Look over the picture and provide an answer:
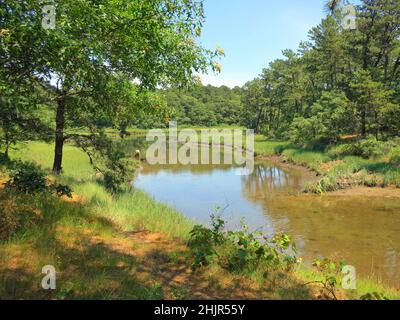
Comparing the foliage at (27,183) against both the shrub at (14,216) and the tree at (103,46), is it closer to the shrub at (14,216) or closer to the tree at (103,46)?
the shrub at (14,216)

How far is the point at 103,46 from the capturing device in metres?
6.39

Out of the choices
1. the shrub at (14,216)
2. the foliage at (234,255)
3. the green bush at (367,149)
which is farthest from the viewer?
the green bush at (367,149)

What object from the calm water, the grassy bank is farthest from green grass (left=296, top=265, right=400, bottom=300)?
the grassy bank

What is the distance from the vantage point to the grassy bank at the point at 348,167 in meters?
22.2

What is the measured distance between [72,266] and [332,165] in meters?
25.8

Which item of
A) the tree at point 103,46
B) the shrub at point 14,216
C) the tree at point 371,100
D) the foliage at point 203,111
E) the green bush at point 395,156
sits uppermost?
the foliage at point 203,111

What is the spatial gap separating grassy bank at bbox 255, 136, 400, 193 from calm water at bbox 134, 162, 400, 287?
1695mm

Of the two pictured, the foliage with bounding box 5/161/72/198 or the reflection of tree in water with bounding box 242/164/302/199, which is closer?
the foliage with bounding box 5/161/72/198

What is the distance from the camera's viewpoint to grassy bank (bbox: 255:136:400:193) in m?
22.2

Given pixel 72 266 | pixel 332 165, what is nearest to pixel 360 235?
pixel 72 266

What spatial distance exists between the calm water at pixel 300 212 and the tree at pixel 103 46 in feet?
17.8

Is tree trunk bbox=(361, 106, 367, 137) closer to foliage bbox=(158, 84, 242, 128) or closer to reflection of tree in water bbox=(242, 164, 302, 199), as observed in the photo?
reflection of tree in water bbox=(242, 164, 302, 199)

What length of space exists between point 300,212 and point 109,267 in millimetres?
13148

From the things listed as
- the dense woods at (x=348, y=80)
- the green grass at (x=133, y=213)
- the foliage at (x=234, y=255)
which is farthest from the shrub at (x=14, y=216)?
the dense woods at (x=348, y=80)
